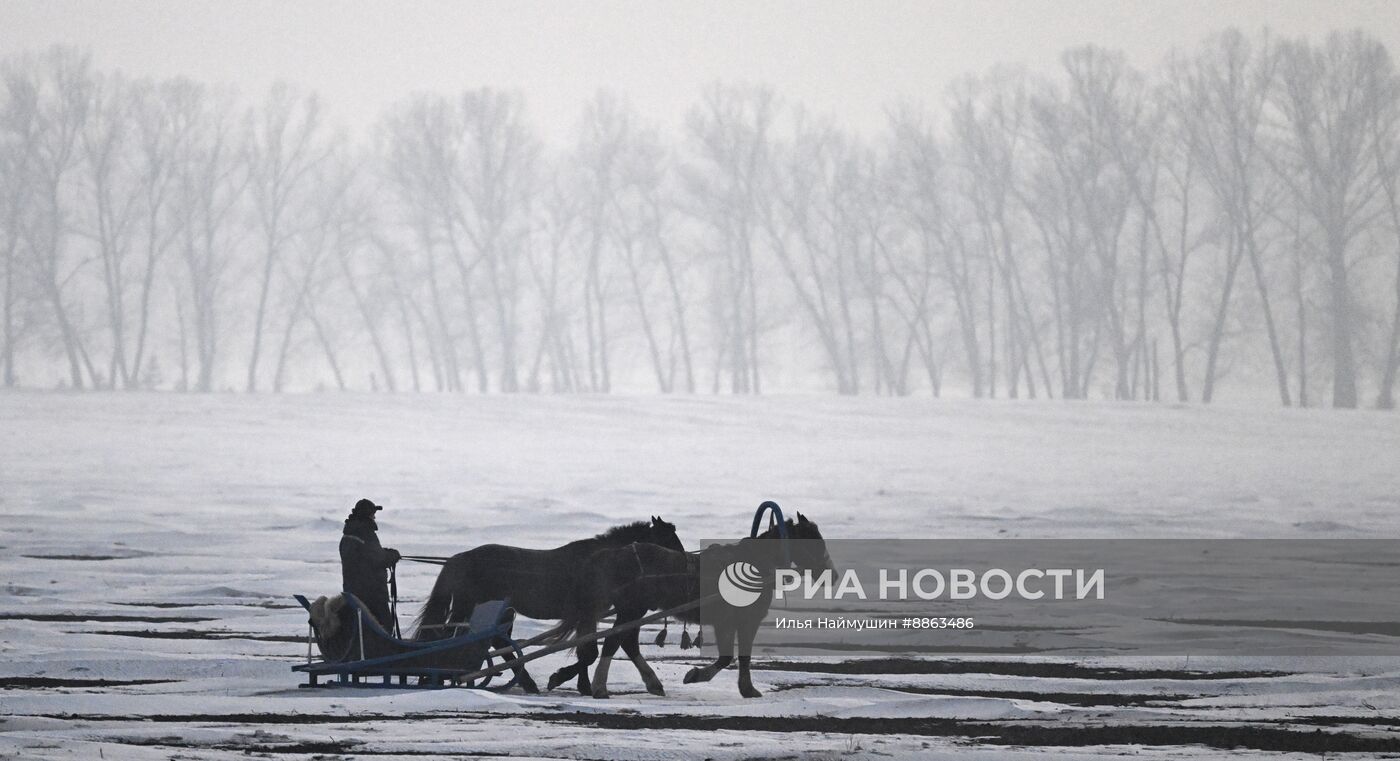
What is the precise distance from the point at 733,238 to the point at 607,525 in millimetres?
33782

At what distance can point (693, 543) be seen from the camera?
20.9 metres

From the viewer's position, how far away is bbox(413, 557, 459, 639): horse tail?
31.1 feet

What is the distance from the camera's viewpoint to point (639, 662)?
9.47 metres

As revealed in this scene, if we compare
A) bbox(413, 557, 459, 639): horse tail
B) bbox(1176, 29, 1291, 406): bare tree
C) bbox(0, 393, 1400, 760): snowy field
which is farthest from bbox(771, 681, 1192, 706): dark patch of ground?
bbox(1176, 29, 1291, 406): bare tree

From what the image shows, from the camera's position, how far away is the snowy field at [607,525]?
8250 millimetres

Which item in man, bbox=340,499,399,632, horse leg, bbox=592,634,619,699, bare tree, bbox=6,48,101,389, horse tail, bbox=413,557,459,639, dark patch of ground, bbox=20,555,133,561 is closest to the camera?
man, bbox=340,499,399,632

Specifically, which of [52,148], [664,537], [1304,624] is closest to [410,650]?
[664,537]

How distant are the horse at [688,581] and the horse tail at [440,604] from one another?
734mm

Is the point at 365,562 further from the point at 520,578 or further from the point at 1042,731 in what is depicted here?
the point at 1042,731

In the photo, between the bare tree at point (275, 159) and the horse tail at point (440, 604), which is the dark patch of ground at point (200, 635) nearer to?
the horse tail at point (440, 604)

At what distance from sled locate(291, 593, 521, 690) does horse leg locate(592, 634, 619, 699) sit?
1.57 feet

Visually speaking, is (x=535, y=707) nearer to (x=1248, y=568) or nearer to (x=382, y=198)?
(x=1248, y=568)

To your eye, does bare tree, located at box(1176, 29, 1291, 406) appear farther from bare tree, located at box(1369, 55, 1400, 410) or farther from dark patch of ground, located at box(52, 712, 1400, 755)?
dark patch of ground, located at box(52, 712, 1400, 755)

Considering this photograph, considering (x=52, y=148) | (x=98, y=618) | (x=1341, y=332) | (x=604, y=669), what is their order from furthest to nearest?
1. (x=52, y=148)
2. (x=1341, y=332)
3. (x=98, y=618)
4. (x=604, y=669)
